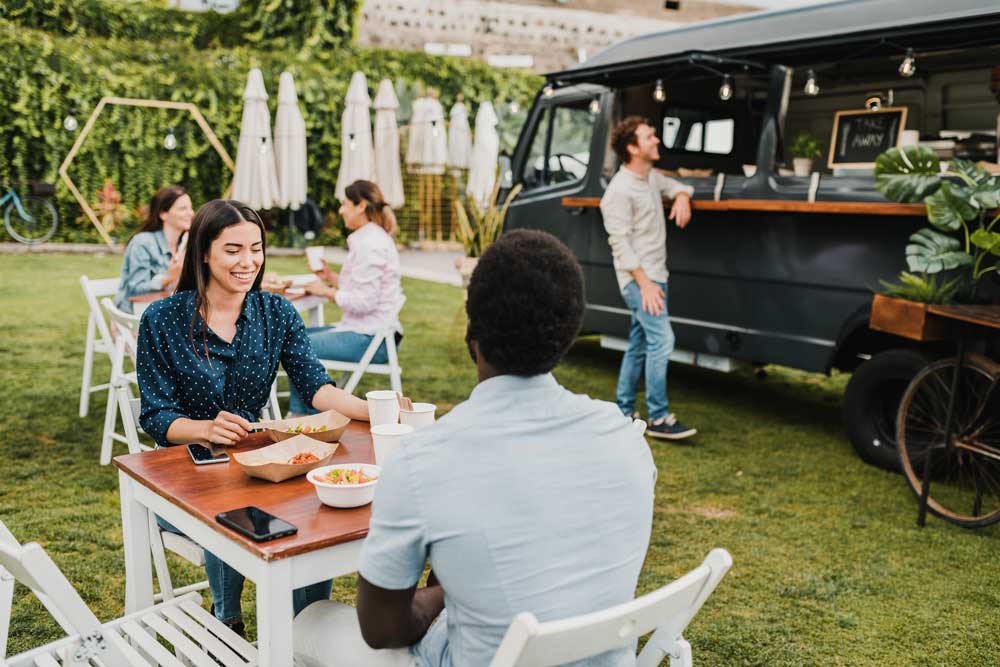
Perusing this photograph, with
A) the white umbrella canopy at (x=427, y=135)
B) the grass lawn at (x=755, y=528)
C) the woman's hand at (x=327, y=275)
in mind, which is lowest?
the grass lawn at (x=755, y=528)

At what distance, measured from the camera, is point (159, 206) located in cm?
499

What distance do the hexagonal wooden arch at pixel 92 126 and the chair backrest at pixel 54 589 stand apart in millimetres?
11581

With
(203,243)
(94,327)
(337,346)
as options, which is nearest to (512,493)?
(203,243)

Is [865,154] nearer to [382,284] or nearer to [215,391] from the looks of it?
[382,284]

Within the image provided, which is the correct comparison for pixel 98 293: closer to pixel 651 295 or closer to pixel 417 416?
pixel 651 295

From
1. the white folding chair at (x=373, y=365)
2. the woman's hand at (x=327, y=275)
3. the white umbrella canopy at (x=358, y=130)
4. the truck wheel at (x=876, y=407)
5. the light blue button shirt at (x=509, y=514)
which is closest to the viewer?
the light blue button shirt at (x=509, y=514)

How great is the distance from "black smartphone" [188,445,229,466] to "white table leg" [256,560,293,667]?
553 millimetres

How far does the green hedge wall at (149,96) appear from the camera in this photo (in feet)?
40.2

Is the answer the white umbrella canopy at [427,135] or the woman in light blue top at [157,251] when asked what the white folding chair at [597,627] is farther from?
the white umbrella canopy at [427,135]

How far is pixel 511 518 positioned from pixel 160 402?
147cm

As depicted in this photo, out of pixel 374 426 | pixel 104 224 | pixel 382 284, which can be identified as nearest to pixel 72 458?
pixel 382 284

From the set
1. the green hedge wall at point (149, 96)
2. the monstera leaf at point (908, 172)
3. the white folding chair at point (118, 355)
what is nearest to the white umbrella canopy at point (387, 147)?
the green hedge wall at point (149, 96)

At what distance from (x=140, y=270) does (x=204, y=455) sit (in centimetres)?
295

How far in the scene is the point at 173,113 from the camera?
1305 cm
